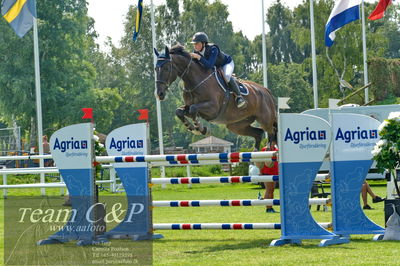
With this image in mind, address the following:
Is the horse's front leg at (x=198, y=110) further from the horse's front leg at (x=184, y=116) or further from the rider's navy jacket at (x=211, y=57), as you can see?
the rider's navy jacket at (x=211, y=57)

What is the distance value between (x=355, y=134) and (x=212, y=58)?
2.43 meters

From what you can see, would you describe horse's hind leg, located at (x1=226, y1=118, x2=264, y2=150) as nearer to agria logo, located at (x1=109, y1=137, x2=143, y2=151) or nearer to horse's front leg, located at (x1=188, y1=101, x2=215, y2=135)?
horse's front leg, located at (x1=188, y1=101, x2=215, y2=135)

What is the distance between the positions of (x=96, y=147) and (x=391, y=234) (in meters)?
3.91

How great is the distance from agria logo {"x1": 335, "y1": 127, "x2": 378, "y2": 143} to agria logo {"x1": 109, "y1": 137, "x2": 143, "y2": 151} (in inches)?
102

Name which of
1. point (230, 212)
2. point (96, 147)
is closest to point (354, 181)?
point (96, 147)

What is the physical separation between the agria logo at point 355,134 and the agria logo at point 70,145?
3.01 metres

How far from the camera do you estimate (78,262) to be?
7582 millimetres

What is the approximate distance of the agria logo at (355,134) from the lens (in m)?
→ 9.11

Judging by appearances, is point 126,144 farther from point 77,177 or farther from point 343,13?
point 343,13

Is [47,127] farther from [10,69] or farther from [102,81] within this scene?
[102,81]

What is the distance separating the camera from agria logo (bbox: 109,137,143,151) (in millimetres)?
10141

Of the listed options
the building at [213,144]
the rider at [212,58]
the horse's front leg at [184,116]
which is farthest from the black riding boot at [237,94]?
the building at [213,144]

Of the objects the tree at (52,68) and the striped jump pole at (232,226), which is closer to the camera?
the striped jump pole at (232,226)

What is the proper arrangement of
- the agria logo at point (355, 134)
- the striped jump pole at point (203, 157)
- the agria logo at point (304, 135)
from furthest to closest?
1. the agria logo at point (355, 134)
2. the striped jump pole at point (203, 157)
3. the agria logo at point (304, 135)
